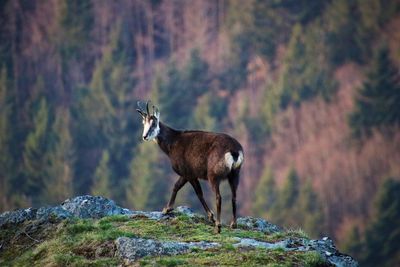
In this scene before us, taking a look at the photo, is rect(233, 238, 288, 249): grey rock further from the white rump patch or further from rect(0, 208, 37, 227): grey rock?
rect(0, 208, 37, 227): grey rock

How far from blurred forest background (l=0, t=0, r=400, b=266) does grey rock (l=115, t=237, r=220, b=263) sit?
2589 inches

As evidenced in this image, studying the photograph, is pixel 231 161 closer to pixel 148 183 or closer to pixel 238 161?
pixel 238 161

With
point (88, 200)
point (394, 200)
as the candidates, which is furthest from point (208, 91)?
point (88, 200)

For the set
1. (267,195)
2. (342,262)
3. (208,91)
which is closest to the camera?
(342,262)

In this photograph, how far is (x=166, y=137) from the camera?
21.4 m

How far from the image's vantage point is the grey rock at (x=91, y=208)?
19.9 metres

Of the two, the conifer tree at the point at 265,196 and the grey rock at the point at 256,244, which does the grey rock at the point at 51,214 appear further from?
the conifer tree at the point at 265,196

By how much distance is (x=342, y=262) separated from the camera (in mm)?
17016

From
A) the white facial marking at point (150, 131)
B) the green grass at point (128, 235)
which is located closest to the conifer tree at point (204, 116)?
the white facial marking at point (150, 131)

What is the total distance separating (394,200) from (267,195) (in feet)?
39.5

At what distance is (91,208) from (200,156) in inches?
103

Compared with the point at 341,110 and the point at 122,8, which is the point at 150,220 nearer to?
the point at 341,110

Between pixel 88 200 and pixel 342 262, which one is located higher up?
pixel 88 200

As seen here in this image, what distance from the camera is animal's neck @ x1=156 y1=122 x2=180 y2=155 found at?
2120 centimetres
